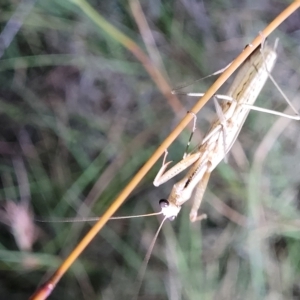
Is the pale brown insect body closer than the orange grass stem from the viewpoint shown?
No

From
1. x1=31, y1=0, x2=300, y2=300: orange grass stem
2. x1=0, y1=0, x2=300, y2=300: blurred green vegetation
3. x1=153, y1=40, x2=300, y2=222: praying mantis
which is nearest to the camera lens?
x1=31, y1=0, x2=300, y2=300: orange grass stem

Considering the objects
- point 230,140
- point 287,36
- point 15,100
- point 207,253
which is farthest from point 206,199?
point 15,100

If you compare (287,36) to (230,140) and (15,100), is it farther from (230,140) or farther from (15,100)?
(15,100)

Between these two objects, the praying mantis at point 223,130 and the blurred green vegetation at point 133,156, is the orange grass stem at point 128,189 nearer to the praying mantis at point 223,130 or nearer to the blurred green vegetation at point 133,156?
the praying mantis at point 223,130

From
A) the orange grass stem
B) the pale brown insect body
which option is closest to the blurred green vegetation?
the pale brown insect body

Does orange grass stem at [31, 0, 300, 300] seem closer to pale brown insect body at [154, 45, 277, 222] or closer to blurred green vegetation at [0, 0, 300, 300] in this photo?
pale brown insect body at [154, 45, 277, 222]

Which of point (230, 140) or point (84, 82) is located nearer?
point (230, 140)
